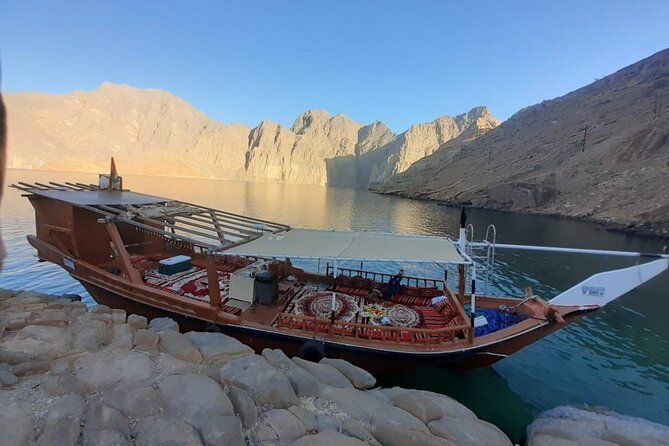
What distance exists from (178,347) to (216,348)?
773 millimetres

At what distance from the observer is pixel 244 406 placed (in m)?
6.05

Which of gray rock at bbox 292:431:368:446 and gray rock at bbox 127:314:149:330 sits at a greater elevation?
gray rock at bbox 127:314:149:330

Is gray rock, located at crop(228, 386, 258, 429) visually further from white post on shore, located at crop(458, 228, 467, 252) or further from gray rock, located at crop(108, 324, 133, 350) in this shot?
white post on shore, located at crop(458, 228, 467, 252)

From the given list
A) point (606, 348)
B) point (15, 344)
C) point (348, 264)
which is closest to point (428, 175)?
→ point (348, 264)

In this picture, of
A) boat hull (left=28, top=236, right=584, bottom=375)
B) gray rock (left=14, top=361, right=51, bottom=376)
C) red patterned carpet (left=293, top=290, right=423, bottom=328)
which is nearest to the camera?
gray rock (left=14, top=361, right=51, bottom=376)

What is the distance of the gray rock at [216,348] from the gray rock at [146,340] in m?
0.79

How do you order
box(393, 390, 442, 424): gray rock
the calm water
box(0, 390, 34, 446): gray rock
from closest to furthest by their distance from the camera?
box(0, 390, 34, 446): gray rock < box(393, 390, 442, 424): gray rock < the calm water

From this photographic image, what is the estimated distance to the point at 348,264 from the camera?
2738cm

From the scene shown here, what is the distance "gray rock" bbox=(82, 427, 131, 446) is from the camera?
16.1 ft

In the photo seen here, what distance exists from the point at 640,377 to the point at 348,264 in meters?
17.6

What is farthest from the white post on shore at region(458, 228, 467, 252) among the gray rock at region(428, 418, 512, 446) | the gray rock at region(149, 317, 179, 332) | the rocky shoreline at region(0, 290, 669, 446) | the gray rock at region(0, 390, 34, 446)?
the gray rock at region(0, 390, 34, 446)

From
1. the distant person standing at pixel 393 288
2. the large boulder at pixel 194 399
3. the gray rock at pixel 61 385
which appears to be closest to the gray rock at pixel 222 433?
the large boulder at pixel 194 399

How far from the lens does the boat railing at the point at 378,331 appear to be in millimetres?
10789

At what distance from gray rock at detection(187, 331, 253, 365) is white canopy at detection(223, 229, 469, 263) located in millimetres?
3382
